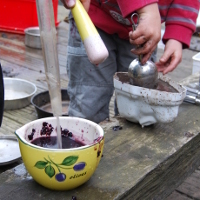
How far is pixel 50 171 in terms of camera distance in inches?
29.5

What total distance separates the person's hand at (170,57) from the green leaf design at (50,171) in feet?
1.92

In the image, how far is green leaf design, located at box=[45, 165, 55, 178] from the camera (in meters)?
0.74

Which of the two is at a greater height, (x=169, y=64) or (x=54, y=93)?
(x=54, y=93)

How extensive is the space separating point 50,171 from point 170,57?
25.2 inches

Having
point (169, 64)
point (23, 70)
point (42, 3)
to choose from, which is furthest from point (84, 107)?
point (23, 70)

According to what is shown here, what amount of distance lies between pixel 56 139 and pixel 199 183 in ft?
3.02

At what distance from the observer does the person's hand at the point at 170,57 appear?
3.94ft

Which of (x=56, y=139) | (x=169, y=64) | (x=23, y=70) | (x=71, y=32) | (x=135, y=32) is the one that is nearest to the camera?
(x=56, y=139)

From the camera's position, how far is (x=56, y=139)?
0.85 metres

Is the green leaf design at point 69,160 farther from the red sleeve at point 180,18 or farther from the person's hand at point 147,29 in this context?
the red sleeve at point 180,18

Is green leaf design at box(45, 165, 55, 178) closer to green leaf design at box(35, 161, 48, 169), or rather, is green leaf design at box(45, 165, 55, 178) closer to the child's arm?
green leaf design at box(35, 161, 48, 169)

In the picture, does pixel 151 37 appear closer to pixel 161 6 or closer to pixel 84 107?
pixel 161 6

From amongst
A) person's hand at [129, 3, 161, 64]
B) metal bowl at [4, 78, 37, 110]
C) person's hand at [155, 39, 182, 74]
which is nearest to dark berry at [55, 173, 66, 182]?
A: person's hand at [129, 3, 161, 64]

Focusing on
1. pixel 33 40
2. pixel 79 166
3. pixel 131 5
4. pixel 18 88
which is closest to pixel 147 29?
pixel 131 5
